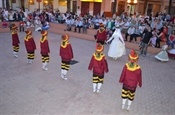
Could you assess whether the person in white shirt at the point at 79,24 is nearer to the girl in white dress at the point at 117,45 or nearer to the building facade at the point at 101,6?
the girl in white dress at the point at 117,45

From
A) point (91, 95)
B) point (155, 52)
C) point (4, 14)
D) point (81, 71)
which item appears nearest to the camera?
point (91, 95)

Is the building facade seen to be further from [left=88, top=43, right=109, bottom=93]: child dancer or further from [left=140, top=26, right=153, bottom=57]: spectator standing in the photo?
[left=88, top=43, right=109, bottom=93]: child dancer

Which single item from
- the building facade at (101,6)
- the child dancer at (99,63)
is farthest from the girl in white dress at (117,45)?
the building facade at (101,6)

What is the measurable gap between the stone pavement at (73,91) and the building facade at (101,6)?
1779cm

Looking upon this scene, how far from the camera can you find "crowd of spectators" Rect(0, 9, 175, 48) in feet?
50.5

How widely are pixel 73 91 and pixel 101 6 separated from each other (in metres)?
22.4

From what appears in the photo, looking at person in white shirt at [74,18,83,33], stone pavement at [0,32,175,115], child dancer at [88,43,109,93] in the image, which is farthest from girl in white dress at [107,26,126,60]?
person in white shirt at [74,18,83,33]

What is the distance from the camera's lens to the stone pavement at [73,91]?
707 cm

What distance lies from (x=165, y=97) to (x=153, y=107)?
41.1 inches

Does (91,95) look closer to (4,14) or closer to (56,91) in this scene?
(56,91)

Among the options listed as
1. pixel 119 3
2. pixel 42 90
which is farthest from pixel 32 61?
pixel 119 3

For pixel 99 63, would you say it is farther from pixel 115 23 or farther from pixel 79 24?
pixel 79 24

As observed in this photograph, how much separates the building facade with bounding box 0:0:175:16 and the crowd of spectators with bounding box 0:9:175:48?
19.9 ft

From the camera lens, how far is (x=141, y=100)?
786cm
